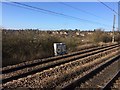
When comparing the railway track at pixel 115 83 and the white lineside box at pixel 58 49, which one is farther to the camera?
the white lineside box at pixel 58 49

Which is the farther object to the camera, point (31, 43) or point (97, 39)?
point (97, 39)

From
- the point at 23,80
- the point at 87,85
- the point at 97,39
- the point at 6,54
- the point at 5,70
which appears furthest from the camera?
the point at 97,39

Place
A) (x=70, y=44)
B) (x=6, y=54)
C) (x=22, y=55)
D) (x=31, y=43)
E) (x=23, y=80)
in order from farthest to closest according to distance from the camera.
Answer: (x=70, y=44)
(x=31, y=43)
(x=22, y=55)
(x=6, y=54)
(x=23, y=80)

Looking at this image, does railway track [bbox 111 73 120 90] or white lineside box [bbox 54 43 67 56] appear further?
white lineside box [bbox 54 43 67 56]

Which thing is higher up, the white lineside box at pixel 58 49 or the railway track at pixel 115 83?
the white lineside box at pixel 58 49

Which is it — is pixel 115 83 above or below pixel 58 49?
below

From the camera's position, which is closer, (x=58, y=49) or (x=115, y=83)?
(x=115, y=83)

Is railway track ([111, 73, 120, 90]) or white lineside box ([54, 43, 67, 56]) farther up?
white lineside box ([54, 43, 67, 56])

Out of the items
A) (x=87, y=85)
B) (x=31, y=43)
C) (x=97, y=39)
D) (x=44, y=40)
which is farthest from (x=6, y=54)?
(x=97, y=39)

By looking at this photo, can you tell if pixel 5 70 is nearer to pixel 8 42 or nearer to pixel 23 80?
pixel 23 80

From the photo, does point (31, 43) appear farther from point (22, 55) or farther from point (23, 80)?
point (23, 80)

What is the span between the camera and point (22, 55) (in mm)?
23953

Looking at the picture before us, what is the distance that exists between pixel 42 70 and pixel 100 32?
57.3 meters

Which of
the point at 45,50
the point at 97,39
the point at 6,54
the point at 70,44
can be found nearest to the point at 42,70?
the point at 6,54
